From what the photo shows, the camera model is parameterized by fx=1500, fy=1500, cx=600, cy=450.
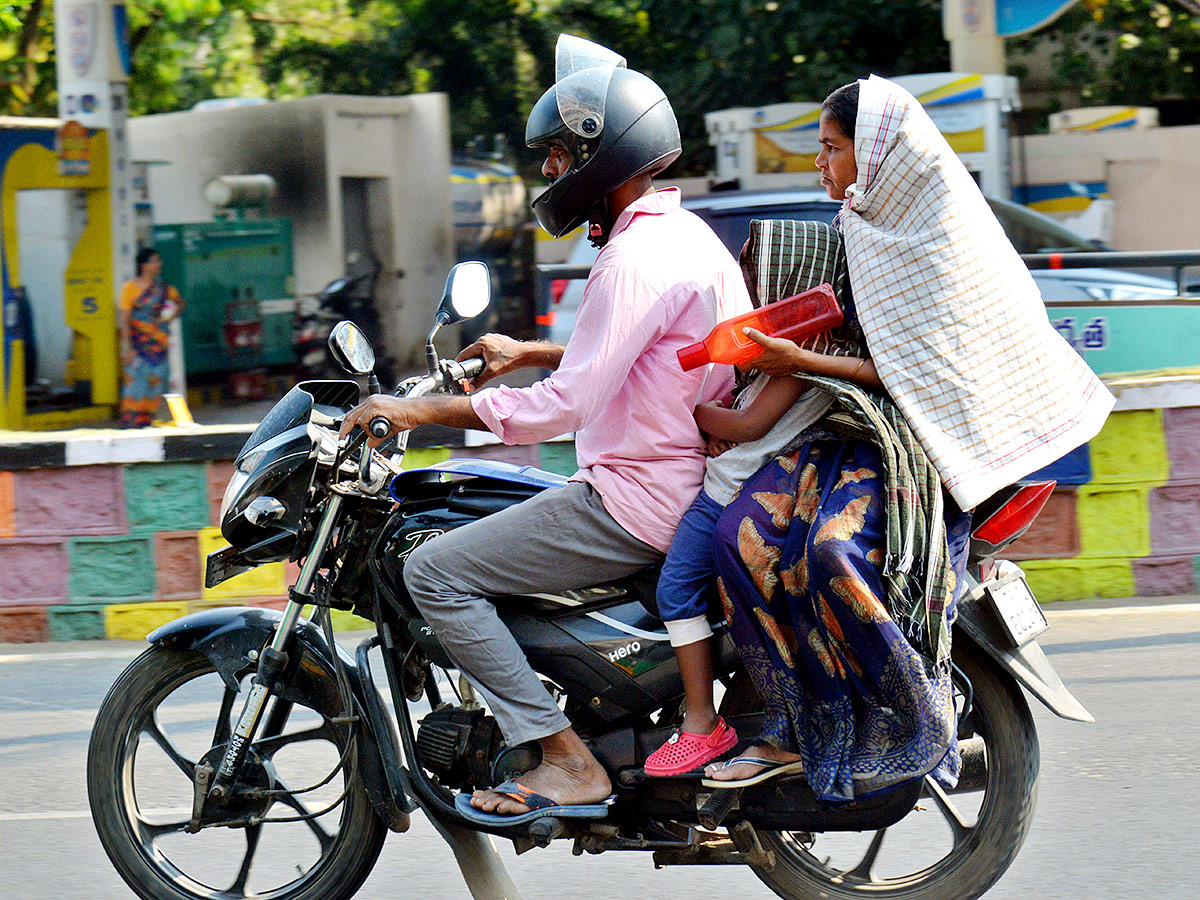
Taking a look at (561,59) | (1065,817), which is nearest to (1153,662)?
(1065,817)

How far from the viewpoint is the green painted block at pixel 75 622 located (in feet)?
19.9

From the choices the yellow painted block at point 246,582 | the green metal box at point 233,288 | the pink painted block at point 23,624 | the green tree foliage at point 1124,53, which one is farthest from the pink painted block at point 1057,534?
the green tree foliage at point 1124,53

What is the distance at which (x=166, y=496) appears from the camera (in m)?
6.03

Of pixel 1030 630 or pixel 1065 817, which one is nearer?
pixel 1030 630

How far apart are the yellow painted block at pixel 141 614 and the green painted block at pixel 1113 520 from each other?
Answer: 12.0 feet

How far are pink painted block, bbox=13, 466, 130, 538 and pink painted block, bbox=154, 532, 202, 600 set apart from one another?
17cm

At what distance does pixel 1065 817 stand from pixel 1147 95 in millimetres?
14950

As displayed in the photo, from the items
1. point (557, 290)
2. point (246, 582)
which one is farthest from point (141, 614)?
point (557, 290)

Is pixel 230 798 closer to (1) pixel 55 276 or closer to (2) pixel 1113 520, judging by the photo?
(2) pixel 1113 520

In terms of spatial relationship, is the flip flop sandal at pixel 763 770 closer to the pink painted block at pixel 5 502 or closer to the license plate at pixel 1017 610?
the license plate at pixel 1017 610

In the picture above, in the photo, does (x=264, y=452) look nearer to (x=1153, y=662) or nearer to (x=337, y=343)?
(x=337, y=343)

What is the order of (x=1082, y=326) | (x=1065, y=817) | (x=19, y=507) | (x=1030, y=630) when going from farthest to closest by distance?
(x=1082, y=326) < (x=19, y=507) < (x=1065, y=817) < (x=1030, y=630)

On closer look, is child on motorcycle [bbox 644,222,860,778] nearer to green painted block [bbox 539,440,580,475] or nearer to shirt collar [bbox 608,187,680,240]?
shirt collar [bbox 608,187,680,240]

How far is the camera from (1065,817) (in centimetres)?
393
